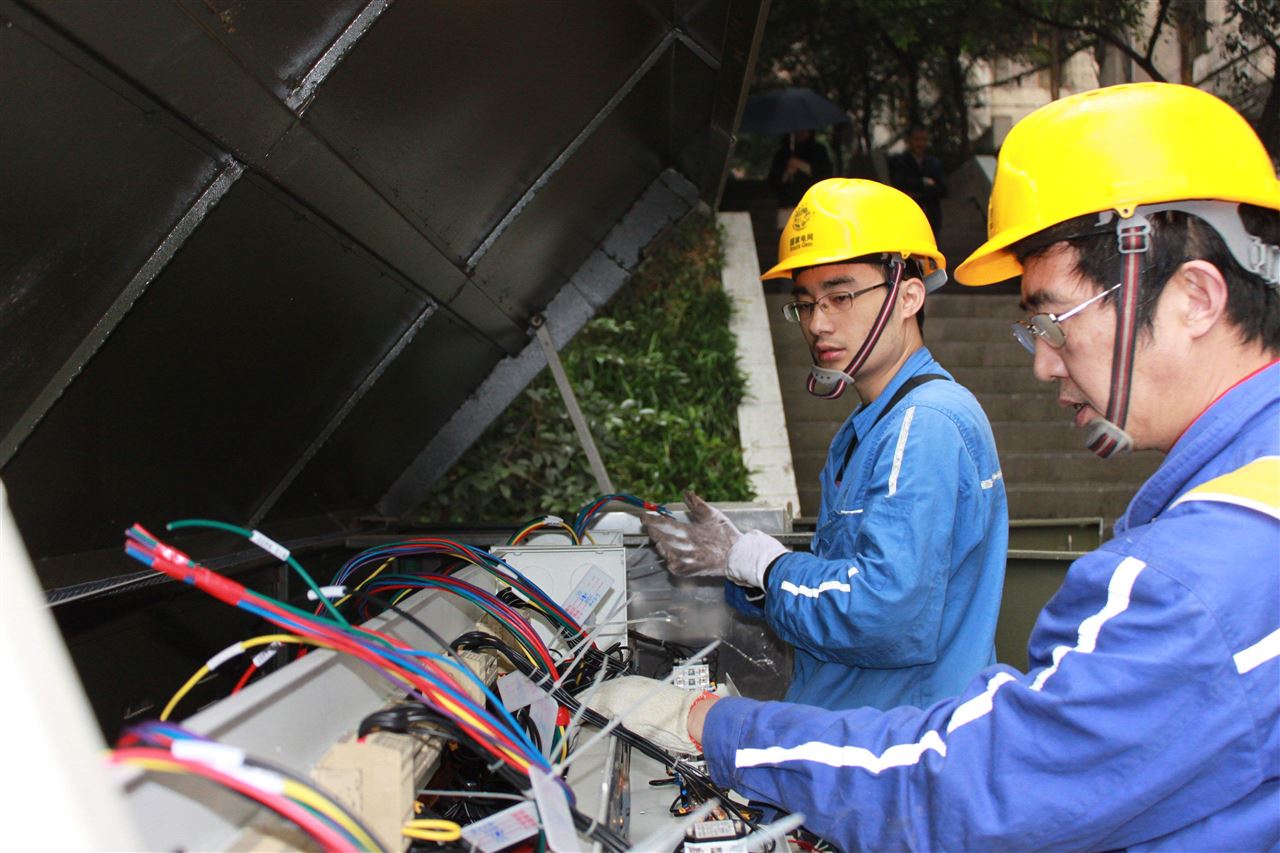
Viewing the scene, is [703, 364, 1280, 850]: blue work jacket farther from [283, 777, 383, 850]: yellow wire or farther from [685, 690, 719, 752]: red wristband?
[283, 777, 383, 850]: yellow wire

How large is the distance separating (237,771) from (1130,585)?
98cm

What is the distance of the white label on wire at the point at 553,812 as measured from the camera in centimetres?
97

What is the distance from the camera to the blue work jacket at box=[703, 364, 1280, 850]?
106cm

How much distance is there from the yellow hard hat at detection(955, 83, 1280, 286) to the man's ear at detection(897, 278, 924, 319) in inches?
29.5

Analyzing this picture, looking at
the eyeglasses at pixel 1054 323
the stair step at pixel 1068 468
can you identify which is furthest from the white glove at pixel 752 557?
the stair step at pixel 1068 468

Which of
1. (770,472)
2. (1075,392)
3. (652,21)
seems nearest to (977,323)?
(770,472)

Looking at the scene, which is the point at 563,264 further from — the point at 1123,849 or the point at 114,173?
the point at 1123,849

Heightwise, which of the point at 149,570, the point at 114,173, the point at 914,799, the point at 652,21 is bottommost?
the point at 914,799

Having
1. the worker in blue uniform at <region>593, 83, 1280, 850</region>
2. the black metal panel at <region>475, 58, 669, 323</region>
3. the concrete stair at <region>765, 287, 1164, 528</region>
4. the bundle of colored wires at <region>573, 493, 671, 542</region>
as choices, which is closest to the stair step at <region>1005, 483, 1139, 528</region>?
the concrete stair at <region>765, 287, 1164, 528</region>

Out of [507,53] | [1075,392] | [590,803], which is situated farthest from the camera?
[507,53]

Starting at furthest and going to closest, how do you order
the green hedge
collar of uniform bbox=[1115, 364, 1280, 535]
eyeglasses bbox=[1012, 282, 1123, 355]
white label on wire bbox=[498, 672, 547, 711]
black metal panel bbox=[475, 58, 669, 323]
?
the green hedge → black metal panel bbox=[475, 58, 669, 323] → white label on wire bbox=[498, 672, 547, 711] → eyeglasses bbox=[1012, 282, 1123, 355] → collar of uniform bbox=[1115, 364, 1280, 535]

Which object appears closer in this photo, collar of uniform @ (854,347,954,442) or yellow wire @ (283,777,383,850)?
yellow wire @ (283,777,383,850)

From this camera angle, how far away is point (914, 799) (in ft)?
4.00

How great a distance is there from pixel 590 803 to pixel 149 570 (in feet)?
4.10
